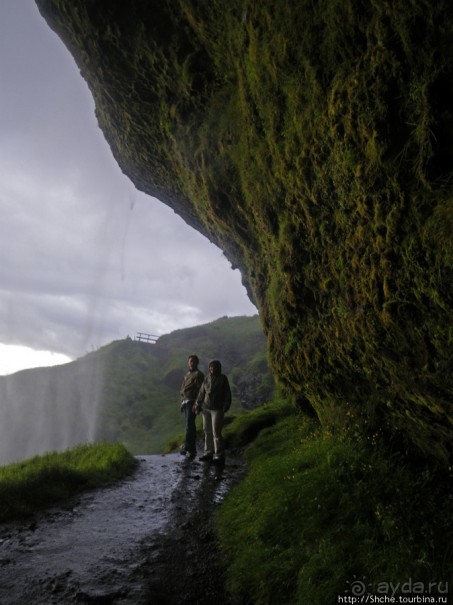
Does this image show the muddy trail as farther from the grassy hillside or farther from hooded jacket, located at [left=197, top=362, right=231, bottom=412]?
the grassy hillside

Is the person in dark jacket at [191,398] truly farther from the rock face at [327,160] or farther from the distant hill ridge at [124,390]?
the distant hill ridge at [124,390]

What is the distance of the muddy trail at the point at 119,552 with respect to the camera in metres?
4.02

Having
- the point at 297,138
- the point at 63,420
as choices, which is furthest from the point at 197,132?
the point at 63,420

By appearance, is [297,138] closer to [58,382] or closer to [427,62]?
[427,62]

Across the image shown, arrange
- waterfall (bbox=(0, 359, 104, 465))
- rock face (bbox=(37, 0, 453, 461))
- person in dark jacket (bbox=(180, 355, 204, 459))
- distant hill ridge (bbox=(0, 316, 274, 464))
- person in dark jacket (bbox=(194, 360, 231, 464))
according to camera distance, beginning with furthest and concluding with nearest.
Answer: waterfall (bbox=(0, 359, 104, 465)), distant hill ridge (bbox=(0, 316, 274, 464)), person in dark jacket (bbox=(180, 355, 204, 459)), person in dark jacket (bbox=(194, 360, 231, 464)), rock face (bbox=(37, 0, 453, 461))

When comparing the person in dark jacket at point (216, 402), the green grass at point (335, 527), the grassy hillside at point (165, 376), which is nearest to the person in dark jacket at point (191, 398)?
the person in dark jacket at point (216, 402)

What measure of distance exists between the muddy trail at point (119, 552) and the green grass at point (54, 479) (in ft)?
1.11

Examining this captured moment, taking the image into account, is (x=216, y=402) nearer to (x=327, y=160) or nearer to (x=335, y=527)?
(x=335, y=527)

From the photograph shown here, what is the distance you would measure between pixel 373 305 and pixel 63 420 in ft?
166

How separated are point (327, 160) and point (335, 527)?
17.5 feet

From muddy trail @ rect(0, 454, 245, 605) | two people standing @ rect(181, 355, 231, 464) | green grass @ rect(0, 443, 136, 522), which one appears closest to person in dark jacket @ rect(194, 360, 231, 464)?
two people standing @ rect(181, 355, 231, 464)

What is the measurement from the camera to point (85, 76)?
1334 cm

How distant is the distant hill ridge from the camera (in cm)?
3688

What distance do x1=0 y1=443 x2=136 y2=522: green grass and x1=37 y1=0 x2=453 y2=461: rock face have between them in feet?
17.1
